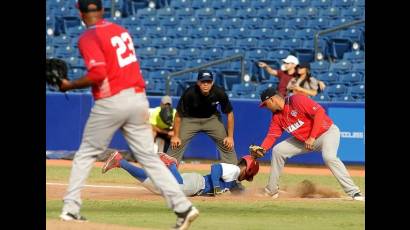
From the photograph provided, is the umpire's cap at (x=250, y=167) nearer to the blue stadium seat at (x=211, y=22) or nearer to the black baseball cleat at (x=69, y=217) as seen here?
the black baseball cleat at (x=69, y=217)

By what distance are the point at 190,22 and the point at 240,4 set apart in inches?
54.4

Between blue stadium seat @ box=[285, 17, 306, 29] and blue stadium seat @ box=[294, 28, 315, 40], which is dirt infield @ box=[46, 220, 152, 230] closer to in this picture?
blue stadium seat @ box=[294, 28, 315, 40]

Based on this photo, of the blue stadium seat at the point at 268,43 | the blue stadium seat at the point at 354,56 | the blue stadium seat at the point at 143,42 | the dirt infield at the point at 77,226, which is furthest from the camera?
the blue stadium seat at the point at 143,42

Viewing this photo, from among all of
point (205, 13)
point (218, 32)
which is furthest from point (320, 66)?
point (205, 13)

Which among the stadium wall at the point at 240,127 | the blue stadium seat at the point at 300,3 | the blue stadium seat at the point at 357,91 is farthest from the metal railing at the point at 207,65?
the blue stadium seat at the point at 357,91

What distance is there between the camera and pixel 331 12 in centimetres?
2620

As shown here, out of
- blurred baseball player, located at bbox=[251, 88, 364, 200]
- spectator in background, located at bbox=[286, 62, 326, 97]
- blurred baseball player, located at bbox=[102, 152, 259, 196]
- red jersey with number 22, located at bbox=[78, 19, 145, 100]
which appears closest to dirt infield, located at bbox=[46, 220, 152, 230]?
red jersey with number 22, located at bbox=[78, 19, 145, 100]

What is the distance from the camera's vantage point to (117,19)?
29562 millimetres

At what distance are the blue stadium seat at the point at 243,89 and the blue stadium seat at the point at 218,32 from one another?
287 centimetres

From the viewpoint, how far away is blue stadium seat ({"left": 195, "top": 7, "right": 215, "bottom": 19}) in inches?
1111

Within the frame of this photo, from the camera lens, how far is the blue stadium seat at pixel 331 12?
2612 cm

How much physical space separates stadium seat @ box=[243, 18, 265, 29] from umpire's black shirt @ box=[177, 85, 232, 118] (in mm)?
11626

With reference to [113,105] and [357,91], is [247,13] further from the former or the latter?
[113,105]
